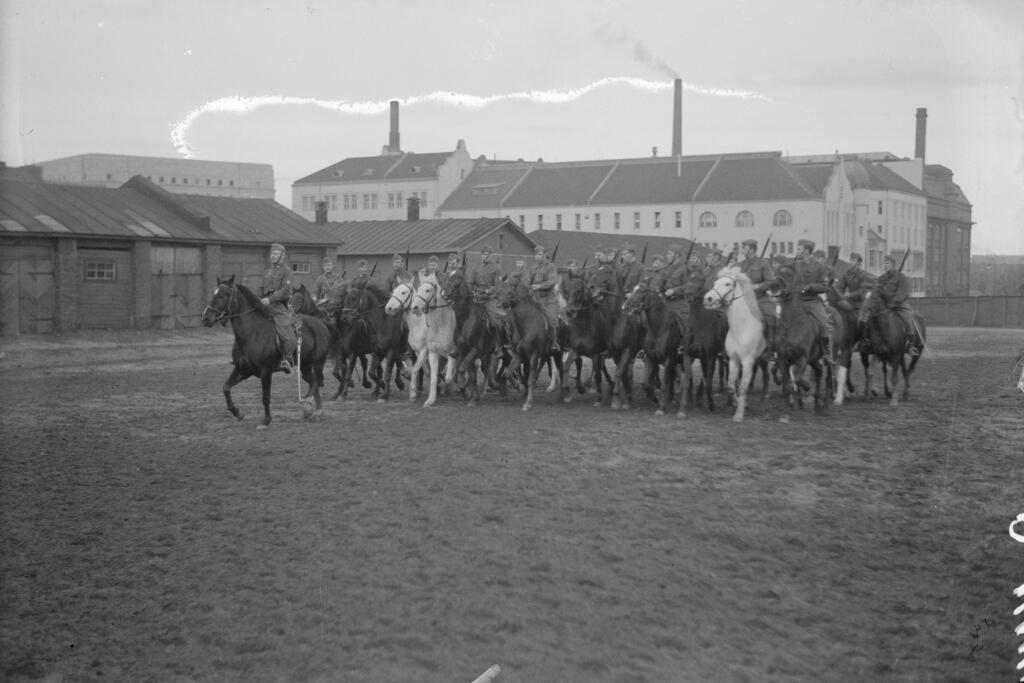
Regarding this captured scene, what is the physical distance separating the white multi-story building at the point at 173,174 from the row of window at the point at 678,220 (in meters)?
24.2

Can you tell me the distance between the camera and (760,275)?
56.3 feet

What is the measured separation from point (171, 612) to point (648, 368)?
12169 mm

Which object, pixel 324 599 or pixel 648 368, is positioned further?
pixel 648 368

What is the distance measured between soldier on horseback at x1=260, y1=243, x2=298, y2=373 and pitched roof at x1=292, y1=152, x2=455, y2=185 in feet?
198

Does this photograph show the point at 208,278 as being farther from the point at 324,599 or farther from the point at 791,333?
the point at 324,599

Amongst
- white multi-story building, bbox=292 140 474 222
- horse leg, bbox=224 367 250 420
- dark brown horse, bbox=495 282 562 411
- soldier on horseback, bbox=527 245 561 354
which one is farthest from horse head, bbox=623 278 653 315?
white multi-story building, bbox=292 140 474 222

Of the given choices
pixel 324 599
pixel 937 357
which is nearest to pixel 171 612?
pixel 324 599

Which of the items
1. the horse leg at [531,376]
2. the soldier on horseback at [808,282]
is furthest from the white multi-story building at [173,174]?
the soldier on horseback at [808,282]

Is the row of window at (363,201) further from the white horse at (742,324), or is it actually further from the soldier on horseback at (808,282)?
the white horse at (742,324)

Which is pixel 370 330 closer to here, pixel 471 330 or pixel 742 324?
pixel 471 330

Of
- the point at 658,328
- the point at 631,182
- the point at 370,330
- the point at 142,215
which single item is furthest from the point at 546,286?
the point at 631,182

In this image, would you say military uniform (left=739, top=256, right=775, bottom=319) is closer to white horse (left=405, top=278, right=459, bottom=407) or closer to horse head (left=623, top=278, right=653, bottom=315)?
horse head (left=623, top=278, right=653, bottom=315)

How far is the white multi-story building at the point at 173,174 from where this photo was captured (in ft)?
129

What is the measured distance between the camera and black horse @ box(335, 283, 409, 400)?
62.4 ft
